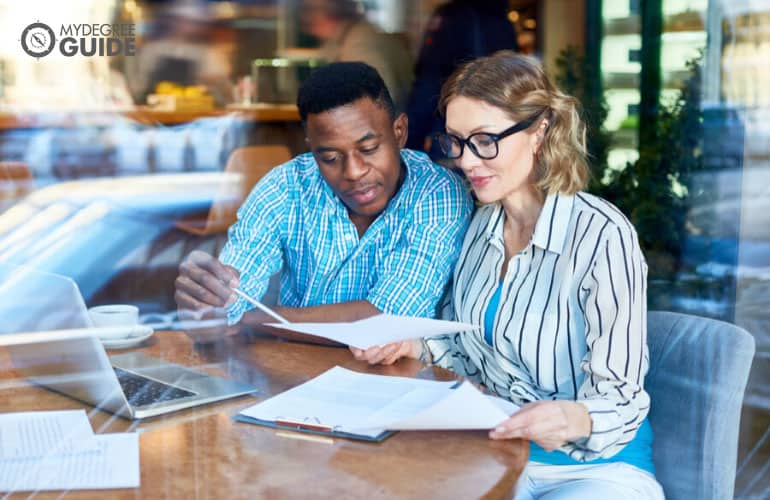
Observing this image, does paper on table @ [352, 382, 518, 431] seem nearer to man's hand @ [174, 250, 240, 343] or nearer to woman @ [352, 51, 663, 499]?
woman @ [352, 51, 663, 499]

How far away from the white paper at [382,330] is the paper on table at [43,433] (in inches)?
13.7

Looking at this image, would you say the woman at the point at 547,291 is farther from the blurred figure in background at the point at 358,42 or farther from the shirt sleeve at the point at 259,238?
the blurred figure in background at the point at 358,42

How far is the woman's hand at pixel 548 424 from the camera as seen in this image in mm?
1195

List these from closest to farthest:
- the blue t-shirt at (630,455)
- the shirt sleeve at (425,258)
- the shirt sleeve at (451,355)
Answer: the blue t-shirt at (630,455)
the shirt sleeve at (451,355)
the shirt sleeve at (425,258)

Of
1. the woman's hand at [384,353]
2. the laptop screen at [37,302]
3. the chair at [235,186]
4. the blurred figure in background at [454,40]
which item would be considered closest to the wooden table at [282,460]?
the laptop screen at [37,302]

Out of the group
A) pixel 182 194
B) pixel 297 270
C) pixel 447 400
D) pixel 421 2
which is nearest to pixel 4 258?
pixel 297 270

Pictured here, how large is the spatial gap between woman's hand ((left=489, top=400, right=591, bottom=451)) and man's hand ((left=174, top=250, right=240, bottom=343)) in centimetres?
70

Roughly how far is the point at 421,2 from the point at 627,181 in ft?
7.23

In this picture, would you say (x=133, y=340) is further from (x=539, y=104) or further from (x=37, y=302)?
(x=539, y=104)

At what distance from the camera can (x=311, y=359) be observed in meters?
1.58

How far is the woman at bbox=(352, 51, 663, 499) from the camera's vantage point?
142cm

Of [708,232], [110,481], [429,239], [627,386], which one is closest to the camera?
[110,481]

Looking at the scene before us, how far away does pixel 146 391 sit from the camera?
1.35 metres

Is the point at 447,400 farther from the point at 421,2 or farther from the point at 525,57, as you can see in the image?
the point at 421,2
